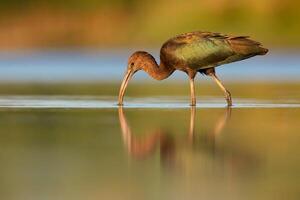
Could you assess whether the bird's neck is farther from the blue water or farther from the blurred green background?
the blurred green background

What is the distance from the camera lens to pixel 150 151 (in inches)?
429

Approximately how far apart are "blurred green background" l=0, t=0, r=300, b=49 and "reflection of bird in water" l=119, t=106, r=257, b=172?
25.6 meters

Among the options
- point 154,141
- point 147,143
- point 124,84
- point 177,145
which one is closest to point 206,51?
point 124,84

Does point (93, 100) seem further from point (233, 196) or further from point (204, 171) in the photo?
point (233, 196)

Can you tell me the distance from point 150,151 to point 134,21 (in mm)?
31372

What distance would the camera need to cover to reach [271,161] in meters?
10.1

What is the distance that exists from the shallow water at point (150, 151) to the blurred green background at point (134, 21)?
22.7 metres

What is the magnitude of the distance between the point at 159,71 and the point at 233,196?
8458 mm

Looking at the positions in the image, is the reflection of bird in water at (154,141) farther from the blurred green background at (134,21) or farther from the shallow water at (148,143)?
the blurred green background at (134,21)

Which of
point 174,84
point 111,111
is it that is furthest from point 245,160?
point 174,84

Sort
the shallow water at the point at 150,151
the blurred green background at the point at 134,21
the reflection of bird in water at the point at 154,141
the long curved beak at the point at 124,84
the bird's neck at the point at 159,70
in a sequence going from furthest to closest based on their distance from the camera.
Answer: the blurred green background at the point at 134,21 → the bird's neck at the point at 159,70 → the long curved beak at the point at 124,84 → the reflection of bird in water at the point at 154,141 → the shallow water at the point at 150,151

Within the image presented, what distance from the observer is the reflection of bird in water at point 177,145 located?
10.2 metres

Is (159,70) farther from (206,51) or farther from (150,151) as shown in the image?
(150,151)

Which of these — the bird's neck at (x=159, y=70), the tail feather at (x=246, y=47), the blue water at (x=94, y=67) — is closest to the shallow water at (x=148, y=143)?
the bird's neck at (x=159, y=70)
